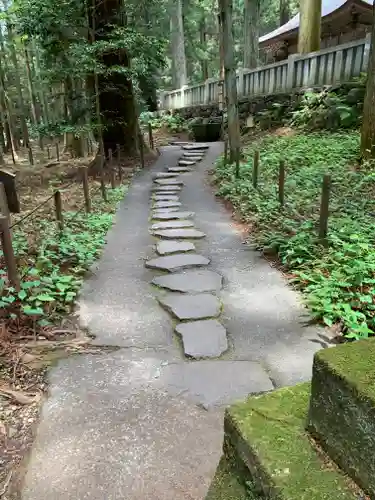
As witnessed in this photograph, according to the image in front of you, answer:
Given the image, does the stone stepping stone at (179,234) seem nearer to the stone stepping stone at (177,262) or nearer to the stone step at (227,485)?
the stone stepping stone at (177,262)

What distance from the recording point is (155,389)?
8.93ft

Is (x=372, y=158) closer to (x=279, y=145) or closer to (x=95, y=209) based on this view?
(x=279, y=145)

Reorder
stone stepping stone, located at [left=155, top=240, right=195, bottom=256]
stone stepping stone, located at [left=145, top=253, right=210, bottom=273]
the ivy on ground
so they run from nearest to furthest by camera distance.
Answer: the ivy on ground, stone stepping stone, located at [left=145, top=253, right=210, bottom=273], stone stepping stone, located at [left=155, top=240, right=195, bottom=256]

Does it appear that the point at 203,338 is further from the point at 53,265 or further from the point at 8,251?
the point at 53,265

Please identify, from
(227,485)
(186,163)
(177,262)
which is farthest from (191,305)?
(186,163)

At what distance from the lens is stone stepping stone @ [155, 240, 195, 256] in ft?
17.6

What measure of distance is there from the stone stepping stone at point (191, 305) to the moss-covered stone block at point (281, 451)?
2.05 metres

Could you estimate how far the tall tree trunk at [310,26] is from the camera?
13.3m

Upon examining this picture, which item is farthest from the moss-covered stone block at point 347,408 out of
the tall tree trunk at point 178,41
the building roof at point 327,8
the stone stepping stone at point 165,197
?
the tall tree trunk at point 178,41

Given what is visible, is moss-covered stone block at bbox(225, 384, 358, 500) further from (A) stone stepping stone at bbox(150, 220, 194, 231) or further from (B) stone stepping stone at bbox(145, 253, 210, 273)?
(A) stone stepping stone at bbox(150, 220, 194, 231)

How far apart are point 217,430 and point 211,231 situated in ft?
13.9

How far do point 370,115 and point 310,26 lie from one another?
25.2 ft

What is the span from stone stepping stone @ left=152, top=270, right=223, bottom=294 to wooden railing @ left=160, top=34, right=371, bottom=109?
30.0 ft

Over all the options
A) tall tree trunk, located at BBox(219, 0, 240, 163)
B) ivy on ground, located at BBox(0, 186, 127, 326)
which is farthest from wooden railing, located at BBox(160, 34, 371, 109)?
ivy on ground, located at BBox(0, 186, 127, 326)
